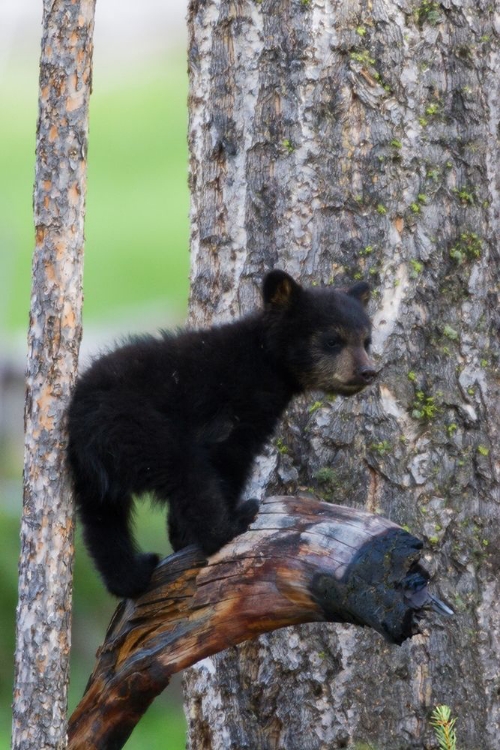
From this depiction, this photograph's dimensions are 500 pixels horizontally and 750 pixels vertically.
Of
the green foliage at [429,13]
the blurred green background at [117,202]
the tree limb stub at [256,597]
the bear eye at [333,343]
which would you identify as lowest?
the tree limb stub at [256,597]

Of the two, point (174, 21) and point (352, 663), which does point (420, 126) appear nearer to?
point (352, 663)

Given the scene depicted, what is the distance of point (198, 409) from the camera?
446 cm

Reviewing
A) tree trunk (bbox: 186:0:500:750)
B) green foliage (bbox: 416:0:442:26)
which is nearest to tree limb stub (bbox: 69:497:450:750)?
tree trunk (bbox: 186:0:500:750)

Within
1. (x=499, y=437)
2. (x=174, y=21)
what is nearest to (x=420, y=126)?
(x=499, y=437)

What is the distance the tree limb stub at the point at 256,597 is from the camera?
3.48 meters

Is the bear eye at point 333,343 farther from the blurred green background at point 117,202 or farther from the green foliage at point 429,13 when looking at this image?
the blurred green background at point 117,202

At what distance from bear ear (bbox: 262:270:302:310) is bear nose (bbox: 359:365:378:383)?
50 centimetres

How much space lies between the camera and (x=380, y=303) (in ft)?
15.7

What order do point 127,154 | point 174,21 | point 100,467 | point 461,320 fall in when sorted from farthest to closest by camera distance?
point 127,154
point 174,21
point 461,320
point 100,467

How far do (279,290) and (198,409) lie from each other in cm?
68

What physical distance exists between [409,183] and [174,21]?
53.3ft

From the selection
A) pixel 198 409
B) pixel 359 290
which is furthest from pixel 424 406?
pixel 198 409

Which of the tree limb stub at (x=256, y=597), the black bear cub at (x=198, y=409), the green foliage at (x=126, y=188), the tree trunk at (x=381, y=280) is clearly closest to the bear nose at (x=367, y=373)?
the black bear cub at (x=198, y=409)

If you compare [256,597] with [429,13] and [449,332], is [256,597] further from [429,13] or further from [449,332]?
[429,13]
